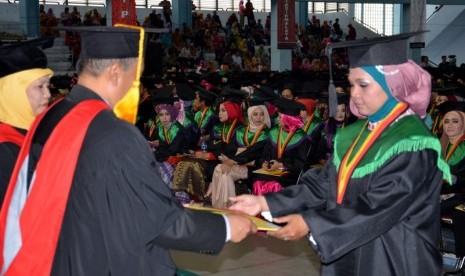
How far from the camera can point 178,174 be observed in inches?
386

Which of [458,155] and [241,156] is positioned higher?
[458,155]

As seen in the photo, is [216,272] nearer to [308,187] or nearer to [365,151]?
[308,187]

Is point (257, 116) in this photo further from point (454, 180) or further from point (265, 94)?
point (454, 180)

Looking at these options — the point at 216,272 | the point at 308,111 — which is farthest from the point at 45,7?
the point at 216,272

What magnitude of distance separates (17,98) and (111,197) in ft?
5.55

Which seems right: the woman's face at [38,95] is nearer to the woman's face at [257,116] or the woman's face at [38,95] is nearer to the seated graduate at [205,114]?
the woman's face at [257,116]

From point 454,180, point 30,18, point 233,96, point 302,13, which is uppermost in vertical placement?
point 302,13

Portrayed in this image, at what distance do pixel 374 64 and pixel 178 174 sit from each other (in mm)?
6651

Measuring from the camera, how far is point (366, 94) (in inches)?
131

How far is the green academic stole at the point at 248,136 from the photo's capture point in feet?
30.8

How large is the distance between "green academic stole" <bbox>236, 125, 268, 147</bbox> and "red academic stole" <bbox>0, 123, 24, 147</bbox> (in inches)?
220

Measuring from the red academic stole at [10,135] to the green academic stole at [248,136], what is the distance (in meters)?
5.59

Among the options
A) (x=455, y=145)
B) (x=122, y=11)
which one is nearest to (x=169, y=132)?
(x=455, y=145)

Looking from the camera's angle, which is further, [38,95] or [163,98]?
[163,98]
